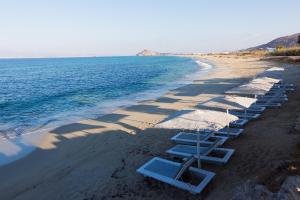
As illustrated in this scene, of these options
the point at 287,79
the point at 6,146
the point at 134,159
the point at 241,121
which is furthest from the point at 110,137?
the point at 287,79

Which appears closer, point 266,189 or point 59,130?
point 266,189

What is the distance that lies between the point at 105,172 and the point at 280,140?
5.27m

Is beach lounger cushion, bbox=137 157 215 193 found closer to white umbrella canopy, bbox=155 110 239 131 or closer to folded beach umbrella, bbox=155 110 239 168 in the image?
folded beach umbrella, bbox=155 110 239 168

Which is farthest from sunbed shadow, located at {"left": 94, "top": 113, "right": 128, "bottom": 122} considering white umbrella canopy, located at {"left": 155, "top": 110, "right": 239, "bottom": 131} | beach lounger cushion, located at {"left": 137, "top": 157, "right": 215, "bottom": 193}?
beach lounger cushion, located at {"left": 137, "top": 157, "right": 215, "bottom": 193}

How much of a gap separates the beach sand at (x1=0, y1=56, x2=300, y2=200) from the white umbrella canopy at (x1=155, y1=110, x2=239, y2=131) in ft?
3.31

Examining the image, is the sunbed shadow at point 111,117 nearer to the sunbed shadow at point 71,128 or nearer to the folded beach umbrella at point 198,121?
the sunbed shadow at point 71,128

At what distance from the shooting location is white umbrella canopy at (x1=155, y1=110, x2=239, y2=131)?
→ 7.47m

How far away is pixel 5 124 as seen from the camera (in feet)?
51.6

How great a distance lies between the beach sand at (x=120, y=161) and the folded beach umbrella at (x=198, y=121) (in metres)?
1.00

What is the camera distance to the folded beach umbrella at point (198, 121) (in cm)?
746

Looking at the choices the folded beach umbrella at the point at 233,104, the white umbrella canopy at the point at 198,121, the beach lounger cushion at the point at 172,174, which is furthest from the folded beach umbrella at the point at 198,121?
the folded beach umbrella at the point at 233,104

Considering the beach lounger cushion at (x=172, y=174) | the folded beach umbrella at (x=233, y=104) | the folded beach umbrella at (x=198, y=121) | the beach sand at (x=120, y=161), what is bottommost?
the beach sand at (x=120, y=161)

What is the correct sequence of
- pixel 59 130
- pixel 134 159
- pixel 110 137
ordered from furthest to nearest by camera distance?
1. pixel 59 130
2. pixel 110 137
3. pixel 134 159

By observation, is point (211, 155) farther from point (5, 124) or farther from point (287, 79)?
point (287, 79)
